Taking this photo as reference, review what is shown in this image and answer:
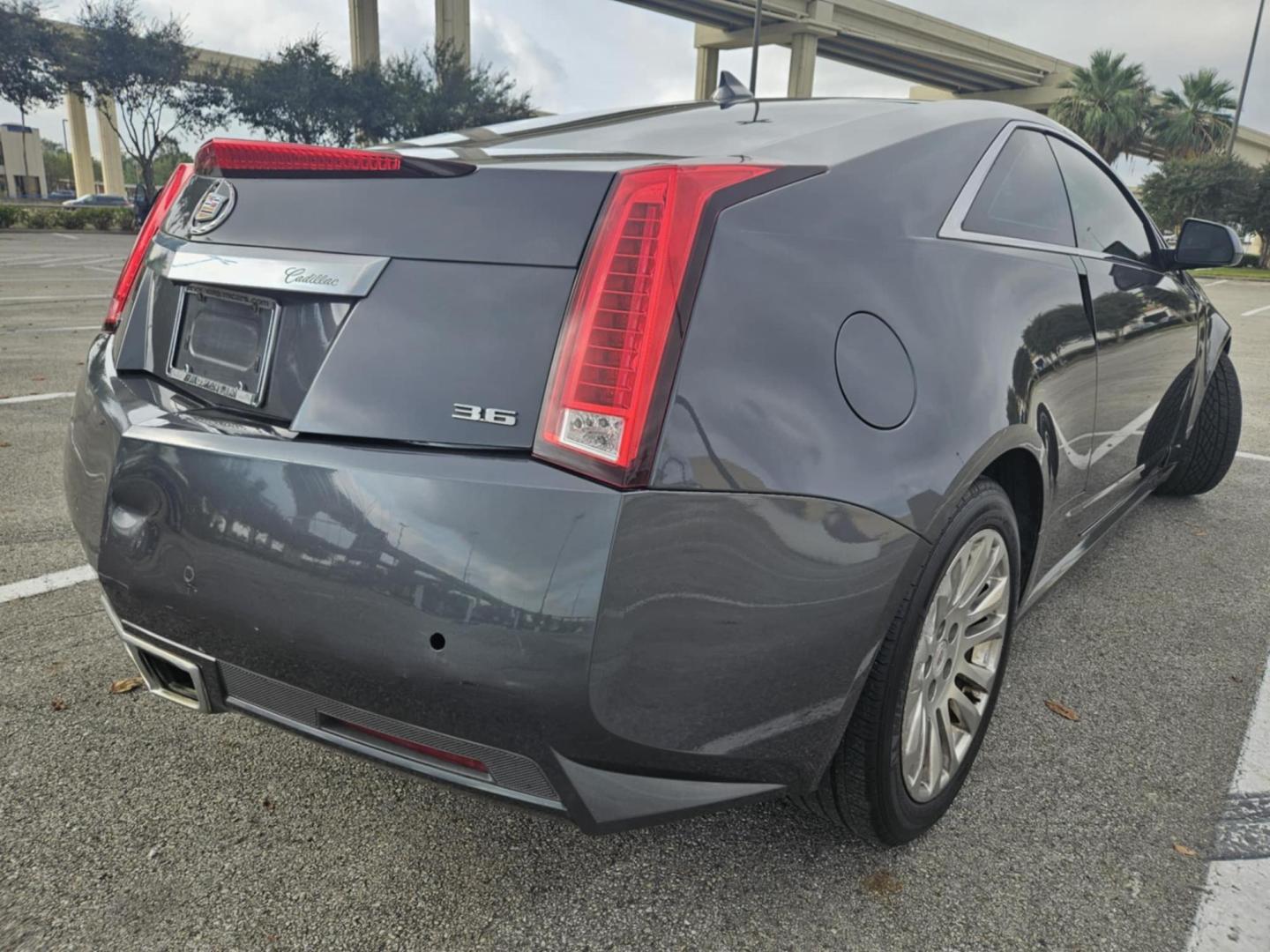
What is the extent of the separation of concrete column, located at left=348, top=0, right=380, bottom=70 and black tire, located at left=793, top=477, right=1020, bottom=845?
45.7m

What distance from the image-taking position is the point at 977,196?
209 cm

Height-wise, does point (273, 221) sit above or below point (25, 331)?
above

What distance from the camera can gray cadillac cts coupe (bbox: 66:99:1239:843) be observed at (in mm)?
1372

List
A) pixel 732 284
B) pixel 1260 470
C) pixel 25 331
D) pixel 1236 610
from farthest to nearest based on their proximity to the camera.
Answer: pixel 25 331
pixel 1260 470
pixel 1236 610
pixel 732 284

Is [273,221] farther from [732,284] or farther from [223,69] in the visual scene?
[223,69]

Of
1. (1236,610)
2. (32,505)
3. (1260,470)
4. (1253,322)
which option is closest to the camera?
(1236,610)

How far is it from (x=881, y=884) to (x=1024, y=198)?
5.39ft

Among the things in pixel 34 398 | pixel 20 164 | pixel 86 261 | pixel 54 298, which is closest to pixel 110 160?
pixel 20 164

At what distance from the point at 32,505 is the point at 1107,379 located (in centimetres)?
392

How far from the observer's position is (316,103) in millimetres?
37438

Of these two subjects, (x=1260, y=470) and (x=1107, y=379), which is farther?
(x=1260, y=470)

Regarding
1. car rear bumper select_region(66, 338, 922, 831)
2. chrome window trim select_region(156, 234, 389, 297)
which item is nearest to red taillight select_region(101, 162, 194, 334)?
chrome window trim select_region(156, 234, 389, 297)

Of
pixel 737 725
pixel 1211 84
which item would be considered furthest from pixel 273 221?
pixel 1211 84

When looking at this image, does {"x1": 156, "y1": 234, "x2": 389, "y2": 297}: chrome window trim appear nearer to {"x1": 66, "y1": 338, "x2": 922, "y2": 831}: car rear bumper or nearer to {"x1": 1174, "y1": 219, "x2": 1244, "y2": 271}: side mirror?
{"x1": 66, "y1": 338, "x2": 922, "y2": 831}: car rear bumper
